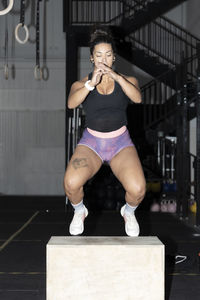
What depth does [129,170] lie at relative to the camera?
9.27 ft

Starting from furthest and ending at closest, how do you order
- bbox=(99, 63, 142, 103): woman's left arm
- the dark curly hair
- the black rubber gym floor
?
the black rubber gym floor → the dark curly hair → bbox=(99, 63, 142, 103): woman's left arm

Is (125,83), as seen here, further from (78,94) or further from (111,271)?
(111,271)

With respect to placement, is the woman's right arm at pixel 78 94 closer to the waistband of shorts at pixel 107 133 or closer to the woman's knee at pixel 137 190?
the waistband of shorts at pixel 107 133

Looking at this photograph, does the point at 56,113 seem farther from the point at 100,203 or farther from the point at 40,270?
the point at 40,270

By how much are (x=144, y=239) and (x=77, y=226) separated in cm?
49

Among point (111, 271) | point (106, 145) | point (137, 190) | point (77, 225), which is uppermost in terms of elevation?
point (106, 145)

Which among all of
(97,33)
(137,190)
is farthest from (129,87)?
(137,190)

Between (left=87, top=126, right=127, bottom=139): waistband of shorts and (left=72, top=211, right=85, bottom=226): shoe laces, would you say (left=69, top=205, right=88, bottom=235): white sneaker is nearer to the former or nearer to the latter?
(left=72, top=211, right=85, bottom=226): shoe laces

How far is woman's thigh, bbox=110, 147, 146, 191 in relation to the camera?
2818 millimetres

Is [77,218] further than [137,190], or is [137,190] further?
[77,218]

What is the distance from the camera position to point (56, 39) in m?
11.9

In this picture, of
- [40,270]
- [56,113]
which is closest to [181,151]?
[40,270]

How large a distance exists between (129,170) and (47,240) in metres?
2.78

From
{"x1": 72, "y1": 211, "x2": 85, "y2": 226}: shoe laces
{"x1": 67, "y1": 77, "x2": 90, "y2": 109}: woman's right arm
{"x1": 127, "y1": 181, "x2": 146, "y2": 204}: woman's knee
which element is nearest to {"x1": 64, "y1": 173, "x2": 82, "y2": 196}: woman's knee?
{"x1": 72, "y1": 211, "x2": 85, "y2": 226}: shoe laces
